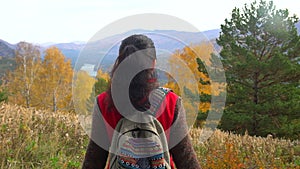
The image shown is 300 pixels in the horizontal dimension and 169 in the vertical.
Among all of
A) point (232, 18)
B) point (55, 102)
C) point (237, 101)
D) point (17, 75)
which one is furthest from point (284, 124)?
point (17, 75)

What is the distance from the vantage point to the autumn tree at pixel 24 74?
37031 millimetres

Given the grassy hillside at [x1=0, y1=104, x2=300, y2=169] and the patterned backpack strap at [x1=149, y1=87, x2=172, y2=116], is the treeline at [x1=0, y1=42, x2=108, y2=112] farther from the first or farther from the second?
the patterned backpack strap at [x1=149, y1=87, x2=172, y2=116]

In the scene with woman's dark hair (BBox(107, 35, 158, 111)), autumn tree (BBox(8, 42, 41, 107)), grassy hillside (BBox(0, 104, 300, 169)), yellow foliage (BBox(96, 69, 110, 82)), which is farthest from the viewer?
autumn tree (BBox(8, 42, 41, 107))

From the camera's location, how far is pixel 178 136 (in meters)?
1.92

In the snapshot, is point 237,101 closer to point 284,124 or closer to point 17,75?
point 284,124

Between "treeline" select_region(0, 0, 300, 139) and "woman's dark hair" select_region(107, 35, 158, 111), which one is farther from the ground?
"woman's dark hair" select_region(107, 35, 158, 111)

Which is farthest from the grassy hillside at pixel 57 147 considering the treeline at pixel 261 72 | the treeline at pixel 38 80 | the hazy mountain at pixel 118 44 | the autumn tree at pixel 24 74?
the autumn tree at pixel 24 74

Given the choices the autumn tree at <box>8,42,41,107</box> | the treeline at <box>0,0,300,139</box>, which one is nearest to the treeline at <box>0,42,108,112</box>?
the autumn tree at <box>8,42,41,107</box>

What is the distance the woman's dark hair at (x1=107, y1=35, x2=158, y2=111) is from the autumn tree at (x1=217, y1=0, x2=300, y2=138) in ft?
66.2

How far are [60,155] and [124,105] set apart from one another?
3491 millimetres

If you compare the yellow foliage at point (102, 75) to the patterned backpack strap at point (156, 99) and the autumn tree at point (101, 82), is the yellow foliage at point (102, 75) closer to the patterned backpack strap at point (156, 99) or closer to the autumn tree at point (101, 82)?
the autumn tree at point (101, 82)

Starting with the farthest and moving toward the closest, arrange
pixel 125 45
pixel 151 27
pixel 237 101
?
→ pixel 237 101
pixel 151 27
pixel 125 45

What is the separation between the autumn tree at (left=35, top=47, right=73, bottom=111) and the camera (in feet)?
124

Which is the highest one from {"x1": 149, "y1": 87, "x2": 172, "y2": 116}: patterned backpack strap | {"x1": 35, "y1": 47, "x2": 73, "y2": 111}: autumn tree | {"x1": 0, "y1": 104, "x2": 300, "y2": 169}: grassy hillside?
{"x1": 149, "y1": 87, "x2": 172, "y2": 116}: patterned backpack strap
